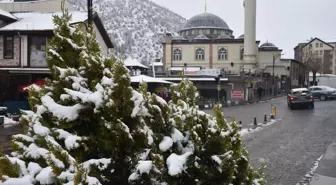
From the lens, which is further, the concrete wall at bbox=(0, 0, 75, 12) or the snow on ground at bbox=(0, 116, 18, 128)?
the concrete wall at bbox=(0, 0, 75, 12)

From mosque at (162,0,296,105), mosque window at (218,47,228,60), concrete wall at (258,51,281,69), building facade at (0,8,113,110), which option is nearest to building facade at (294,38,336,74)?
mosque at (162,0,296,105)

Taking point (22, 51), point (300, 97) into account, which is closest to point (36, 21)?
point (22, 51)

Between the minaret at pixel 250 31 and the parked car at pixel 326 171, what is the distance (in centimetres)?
4364

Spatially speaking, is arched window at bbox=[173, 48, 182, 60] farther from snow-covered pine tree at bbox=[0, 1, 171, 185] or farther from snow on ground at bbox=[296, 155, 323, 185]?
snow-covered pine tree at bbox=[0, 1, 171, 185]

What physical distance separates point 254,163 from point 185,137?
918 cm

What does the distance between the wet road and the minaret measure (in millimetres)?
32828

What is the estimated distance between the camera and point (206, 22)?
7281cm

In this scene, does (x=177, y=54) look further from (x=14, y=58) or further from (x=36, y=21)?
(x=14, y=58)

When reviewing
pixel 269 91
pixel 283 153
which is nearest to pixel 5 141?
pixel 283 153

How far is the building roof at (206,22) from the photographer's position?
72.4 meters

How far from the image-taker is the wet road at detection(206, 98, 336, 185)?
11216 millimetres

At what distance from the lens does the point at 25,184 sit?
263 cm

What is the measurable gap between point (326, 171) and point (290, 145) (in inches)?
167

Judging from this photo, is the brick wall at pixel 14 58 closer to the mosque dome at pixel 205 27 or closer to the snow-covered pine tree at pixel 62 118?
the snow-covered pine tree at pixel 62 118
